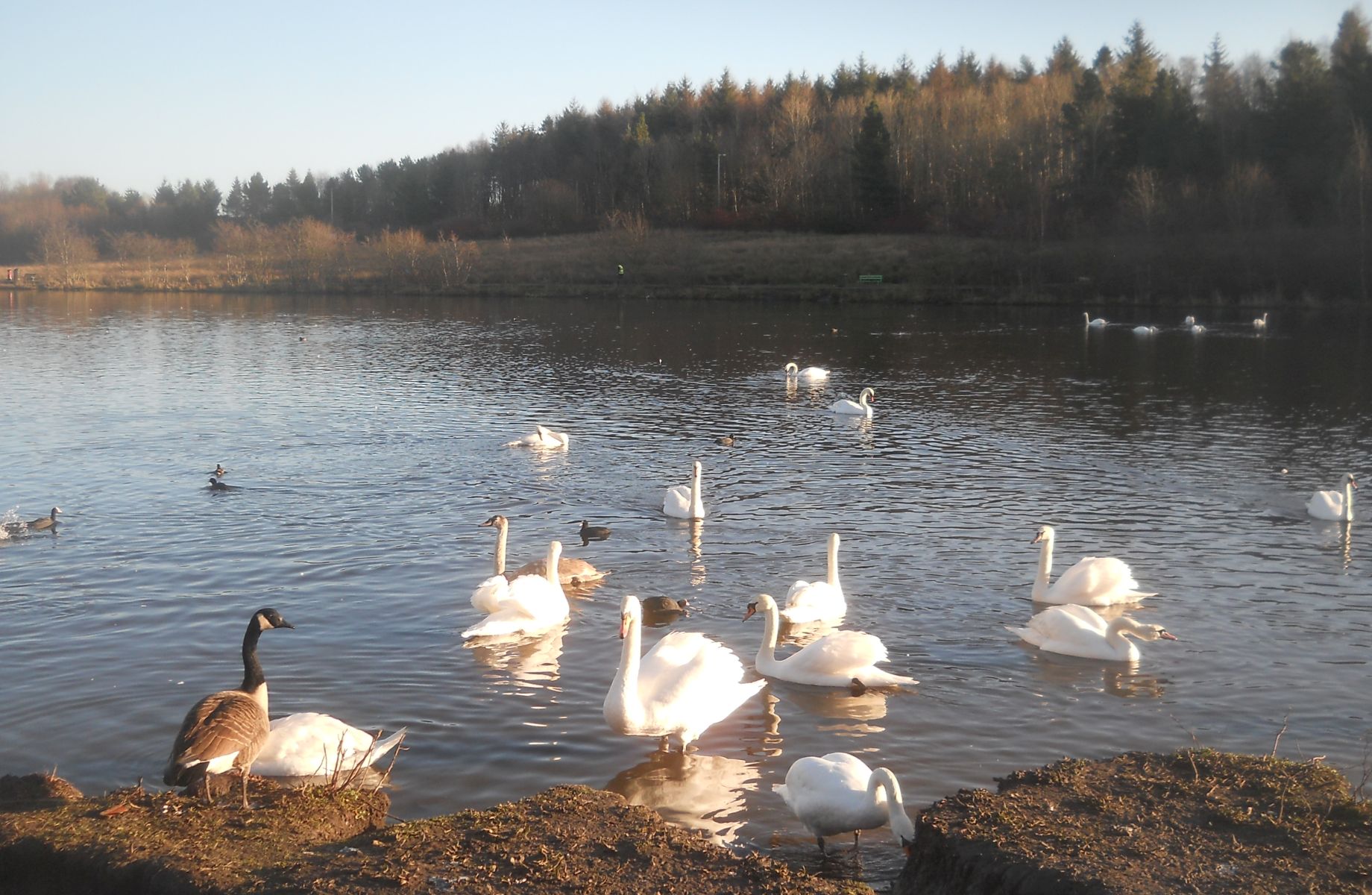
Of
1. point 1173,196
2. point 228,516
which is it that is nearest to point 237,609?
point 228,516

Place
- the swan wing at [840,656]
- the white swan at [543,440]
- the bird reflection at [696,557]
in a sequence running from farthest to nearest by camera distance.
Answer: the white swan at [543,440] → the bird reflection at [696,557] → the swan wing at [840,656]

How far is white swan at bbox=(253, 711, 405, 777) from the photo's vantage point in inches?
283

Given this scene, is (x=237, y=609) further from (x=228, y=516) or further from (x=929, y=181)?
(x=929, y=181)

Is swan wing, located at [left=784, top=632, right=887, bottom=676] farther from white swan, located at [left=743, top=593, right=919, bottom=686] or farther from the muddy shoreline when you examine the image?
the muddy shoreline

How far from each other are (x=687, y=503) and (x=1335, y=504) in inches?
353

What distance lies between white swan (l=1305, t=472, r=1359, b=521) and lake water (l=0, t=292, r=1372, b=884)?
0.23 m

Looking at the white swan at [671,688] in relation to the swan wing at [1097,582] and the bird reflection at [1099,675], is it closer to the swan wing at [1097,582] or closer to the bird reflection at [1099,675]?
the bird reflection at [1099,675]

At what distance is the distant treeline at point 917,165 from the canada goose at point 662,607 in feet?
174

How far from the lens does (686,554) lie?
46.3ft

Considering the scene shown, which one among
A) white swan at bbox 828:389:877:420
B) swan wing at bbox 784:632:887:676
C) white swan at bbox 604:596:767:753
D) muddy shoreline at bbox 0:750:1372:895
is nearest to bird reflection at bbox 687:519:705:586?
swan wing at bbox 784:632:887:676

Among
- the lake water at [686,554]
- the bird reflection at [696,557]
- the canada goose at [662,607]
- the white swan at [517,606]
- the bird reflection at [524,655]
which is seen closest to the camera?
the lake water at [686,554]

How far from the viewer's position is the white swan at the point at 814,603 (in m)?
11.0

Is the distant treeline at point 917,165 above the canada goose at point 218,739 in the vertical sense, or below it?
above

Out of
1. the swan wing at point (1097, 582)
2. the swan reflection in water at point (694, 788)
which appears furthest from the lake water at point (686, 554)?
the swan wing at point (1097, 582)
